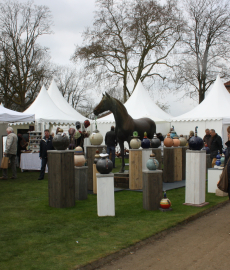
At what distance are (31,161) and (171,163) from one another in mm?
5861

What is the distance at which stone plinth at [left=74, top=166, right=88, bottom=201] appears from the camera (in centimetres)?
703

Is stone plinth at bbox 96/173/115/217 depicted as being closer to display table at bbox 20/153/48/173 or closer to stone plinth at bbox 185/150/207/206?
stone plinth at bbox 185/150/207/206

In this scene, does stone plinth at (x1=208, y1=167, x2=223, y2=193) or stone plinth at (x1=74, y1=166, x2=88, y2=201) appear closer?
stone plinth at (x1=74, y1=166, x2=88, y2=201)

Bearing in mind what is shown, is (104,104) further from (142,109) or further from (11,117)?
(142,109)

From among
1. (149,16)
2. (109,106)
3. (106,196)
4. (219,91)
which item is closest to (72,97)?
(149,16)

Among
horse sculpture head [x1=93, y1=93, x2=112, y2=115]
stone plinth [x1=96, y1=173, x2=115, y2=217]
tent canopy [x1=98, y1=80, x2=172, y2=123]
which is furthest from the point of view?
tent canopy [x1=98, y1=80, x2=172, y2=123]

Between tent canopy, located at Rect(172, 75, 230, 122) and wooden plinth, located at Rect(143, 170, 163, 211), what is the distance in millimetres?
10464

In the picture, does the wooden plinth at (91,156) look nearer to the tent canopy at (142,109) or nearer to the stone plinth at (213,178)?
the stone plinth at (213,178)

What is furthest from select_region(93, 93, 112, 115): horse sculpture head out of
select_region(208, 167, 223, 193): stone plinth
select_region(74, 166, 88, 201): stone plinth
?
select_region(208, 167, 223, 193): stone plinth

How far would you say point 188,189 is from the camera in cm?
631

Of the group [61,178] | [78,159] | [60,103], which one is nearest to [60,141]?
[61,178]

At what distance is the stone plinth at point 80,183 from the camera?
23.1ft

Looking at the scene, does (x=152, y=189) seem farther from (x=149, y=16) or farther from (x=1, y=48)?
(x=1, y=48)

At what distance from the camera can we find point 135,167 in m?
8.23
